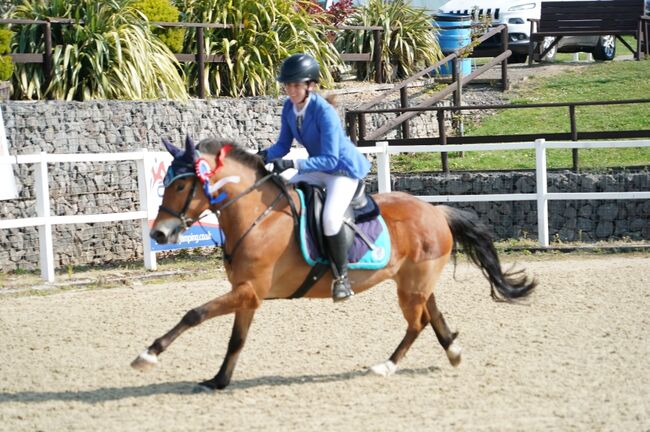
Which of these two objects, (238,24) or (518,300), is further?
(238,24)

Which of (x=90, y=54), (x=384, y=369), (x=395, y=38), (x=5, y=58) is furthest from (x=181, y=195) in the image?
(x=395, y=38)

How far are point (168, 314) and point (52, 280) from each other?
256cm

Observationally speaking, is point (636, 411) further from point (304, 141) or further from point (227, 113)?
point (227, 113)

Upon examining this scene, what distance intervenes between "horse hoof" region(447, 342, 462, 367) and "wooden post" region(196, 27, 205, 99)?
9831 mm

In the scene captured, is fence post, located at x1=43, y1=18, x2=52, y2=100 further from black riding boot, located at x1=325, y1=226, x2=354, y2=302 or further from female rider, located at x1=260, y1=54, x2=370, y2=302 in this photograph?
black riding boot, located at x1=325, y1=226, x2=354, y2=302

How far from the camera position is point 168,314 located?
33.0 ft

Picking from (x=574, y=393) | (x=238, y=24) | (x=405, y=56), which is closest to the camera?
(x=574, y=393)

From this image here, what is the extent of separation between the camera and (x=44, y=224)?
11992mm

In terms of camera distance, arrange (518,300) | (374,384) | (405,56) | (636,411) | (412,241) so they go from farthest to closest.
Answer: (405,56)
(518,300)
(412,241)
(374,384)
(636,411)

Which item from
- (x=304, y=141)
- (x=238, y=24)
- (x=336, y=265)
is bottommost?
(x=336, y=265)

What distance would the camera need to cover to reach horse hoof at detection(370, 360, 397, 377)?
24.7 ft

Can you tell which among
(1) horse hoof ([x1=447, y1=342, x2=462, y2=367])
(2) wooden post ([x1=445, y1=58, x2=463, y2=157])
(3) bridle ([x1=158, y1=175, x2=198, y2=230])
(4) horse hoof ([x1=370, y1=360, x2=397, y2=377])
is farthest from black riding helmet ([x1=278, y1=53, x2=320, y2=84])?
(2) wooden post ([x1=445, y1=58, x2=463, y2=157])

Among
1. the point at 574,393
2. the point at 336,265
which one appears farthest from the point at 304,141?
the point at 574,393

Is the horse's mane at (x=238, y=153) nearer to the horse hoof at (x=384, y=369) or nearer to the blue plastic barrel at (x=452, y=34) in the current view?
the horse hoof at (x=384, y=369)
